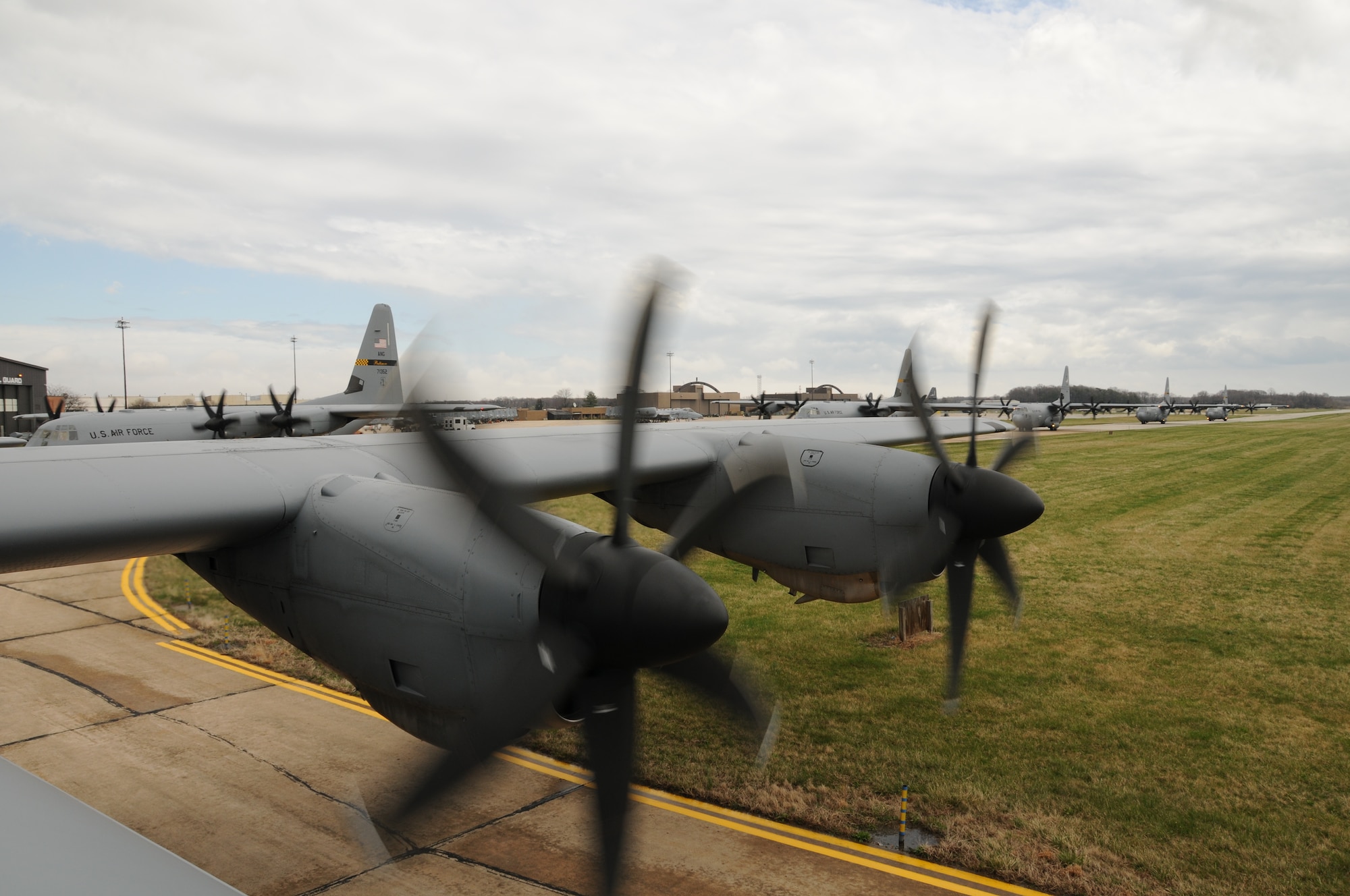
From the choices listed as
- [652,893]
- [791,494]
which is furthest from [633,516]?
[652,893]

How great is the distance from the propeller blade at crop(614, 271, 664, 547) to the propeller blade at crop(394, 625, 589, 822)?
796mm

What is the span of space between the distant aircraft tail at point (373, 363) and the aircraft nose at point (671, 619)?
4181cm

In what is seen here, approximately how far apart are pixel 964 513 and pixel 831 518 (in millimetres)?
1406

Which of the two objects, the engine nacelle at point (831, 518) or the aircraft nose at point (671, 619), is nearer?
the aircraft nose at point (671, 619)

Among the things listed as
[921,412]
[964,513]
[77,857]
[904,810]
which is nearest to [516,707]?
[77,857]

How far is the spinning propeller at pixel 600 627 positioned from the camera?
501cm

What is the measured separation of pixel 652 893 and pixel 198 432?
35.6 meters

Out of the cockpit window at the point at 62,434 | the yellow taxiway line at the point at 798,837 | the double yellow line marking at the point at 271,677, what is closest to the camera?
the yellow taxiway line at the point at 798,837

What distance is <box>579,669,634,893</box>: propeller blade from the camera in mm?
5117

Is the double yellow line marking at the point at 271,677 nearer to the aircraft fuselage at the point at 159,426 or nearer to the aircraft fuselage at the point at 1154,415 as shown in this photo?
the aircraft fuselage at the point at 159,426

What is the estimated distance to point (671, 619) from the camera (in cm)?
496

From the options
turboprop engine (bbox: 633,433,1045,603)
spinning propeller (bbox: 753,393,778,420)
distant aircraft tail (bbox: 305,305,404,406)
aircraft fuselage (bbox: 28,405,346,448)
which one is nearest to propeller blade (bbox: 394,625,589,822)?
turboprop engine (bbox: 633,433,1045,603)

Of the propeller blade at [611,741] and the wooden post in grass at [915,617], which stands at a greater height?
the propeller blade at [611,741]

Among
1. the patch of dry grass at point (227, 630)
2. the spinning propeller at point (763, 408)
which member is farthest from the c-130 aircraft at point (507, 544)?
the spinning propeller at point (763, 408)
